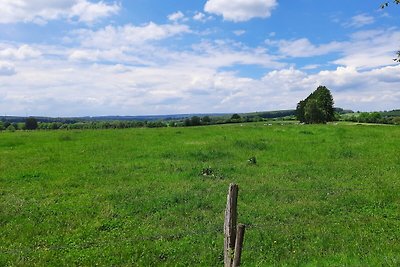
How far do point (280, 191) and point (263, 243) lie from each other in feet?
20.9

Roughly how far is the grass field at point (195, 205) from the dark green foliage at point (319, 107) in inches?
2172

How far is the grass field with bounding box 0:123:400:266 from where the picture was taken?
39.2 feet

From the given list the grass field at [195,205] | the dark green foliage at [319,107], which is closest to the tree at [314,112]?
the dark green foliage at [319,107]

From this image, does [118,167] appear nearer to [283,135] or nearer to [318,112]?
[283,135]

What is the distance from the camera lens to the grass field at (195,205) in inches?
470

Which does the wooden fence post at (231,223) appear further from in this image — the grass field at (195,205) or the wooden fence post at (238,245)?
the grass field at (195,205)

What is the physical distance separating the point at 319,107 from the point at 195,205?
75371mm

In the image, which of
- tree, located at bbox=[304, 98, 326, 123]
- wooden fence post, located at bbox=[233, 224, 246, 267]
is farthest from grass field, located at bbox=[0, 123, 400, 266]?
tree, located at bbox=[304, 98, 326, 123]

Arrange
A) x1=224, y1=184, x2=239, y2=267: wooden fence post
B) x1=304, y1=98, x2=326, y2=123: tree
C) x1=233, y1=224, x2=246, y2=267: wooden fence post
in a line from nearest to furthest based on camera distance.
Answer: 1. x1=233, y1=224, x2=246, y2=267: wooden fence post
2. x1=224, y1=184, x2=239, y2=267: wooden fence post
3. x1=304, y1=98, x2=326, y2=123: tree

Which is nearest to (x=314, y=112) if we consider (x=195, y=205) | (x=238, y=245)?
(x=195, y=205)

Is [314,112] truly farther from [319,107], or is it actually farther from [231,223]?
[231,223]

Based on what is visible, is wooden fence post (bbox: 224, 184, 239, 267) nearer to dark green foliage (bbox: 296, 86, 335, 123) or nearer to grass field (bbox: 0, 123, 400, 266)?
grass field (bbox: 0, 123, 400, 266)

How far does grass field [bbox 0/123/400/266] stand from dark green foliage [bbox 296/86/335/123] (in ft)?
181

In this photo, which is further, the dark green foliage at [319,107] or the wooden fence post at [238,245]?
the dark green foliage at [319,107]
